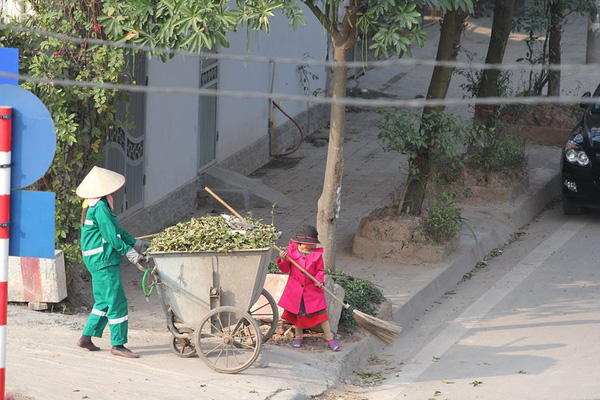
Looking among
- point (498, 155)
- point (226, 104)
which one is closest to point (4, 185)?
point (226, 104)

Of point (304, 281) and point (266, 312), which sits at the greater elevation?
point (304, 281)

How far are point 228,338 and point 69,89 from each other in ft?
9.21

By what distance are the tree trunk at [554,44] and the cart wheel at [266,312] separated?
10500 millimetres

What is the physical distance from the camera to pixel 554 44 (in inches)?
715

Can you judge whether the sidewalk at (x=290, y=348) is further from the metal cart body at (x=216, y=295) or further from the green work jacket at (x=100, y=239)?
the green work jacket at (x=100, y=239)

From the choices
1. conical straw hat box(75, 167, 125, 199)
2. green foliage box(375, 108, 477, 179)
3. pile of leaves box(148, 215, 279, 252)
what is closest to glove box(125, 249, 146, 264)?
pile of leaves box(148, 215, 279, 252)

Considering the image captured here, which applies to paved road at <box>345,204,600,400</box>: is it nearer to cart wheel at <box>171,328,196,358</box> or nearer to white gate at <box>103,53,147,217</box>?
cart wheel at <box>171,328,196,358</box>

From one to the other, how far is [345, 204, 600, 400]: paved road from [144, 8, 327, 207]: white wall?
11.9ft

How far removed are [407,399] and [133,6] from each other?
3.88 metres

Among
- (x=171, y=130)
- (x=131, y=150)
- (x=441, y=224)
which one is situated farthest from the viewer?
(x=171, y=130)

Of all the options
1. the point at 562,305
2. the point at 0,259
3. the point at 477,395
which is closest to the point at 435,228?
the point at 562,305

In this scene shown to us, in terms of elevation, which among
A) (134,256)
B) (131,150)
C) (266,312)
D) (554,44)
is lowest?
(266,312)

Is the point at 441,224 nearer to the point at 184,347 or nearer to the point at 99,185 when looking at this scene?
the point at 184,347

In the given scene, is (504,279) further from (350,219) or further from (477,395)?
(477,395)
